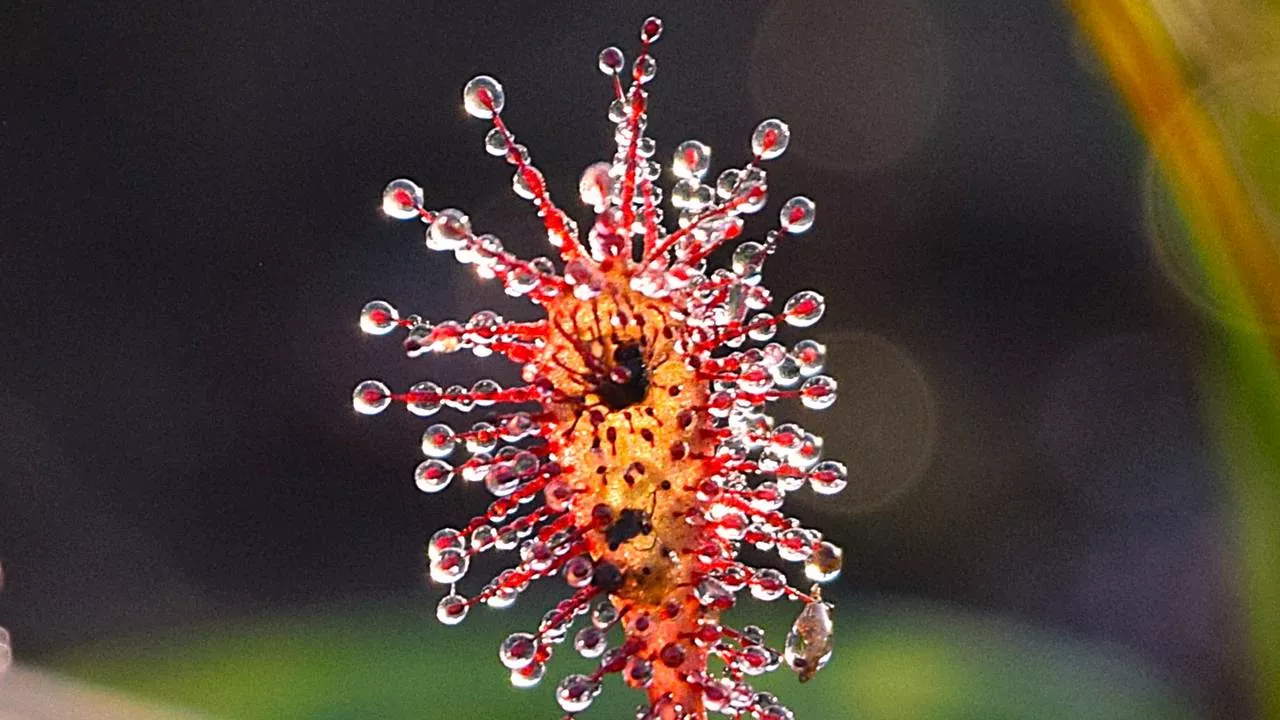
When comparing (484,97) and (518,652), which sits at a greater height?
(484,97)

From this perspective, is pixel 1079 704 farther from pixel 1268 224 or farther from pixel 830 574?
pixel 830 574

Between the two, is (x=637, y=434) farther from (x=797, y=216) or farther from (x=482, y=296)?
(x=482, y=296)

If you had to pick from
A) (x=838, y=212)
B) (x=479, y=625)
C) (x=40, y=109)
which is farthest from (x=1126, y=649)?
(x=40, y=109)

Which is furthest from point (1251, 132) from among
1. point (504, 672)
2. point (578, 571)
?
point (504, 672)

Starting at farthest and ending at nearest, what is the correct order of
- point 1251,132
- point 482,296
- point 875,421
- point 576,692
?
point 875,421
point 482,296
point 1251,132
point 576,692

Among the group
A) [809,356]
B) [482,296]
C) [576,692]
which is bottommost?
[576,692]
